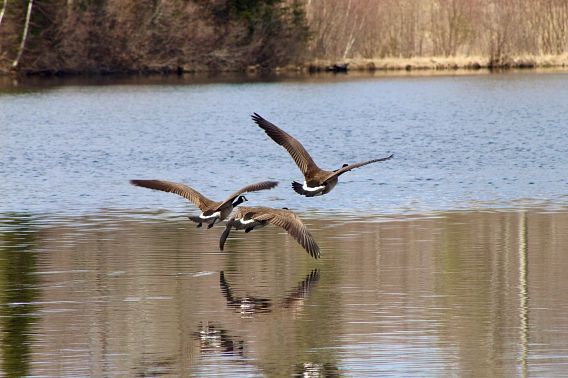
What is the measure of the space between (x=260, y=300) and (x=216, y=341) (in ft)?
4.46

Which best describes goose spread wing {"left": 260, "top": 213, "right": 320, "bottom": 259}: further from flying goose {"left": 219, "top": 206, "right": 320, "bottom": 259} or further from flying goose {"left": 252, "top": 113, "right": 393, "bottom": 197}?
flying goose {"left": 252, "top": 113, "right": 393, "bottom": 197}

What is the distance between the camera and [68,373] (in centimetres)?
764

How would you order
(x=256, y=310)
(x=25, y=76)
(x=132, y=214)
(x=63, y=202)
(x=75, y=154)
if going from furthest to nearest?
(x=25, y=76), (x=75, y=154), (x=63, y=202), (x=132, y=214), (x=256, y=310)

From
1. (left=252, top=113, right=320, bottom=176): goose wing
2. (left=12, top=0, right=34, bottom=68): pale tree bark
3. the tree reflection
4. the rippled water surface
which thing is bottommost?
the rippled water surface

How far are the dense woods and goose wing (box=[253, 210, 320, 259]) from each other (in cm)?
3845

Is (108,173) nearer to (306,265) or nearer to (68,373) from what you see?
(306,265)

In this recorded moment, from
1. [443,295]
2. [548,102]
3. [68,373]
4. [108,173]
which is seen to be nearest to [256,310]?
[443,295]

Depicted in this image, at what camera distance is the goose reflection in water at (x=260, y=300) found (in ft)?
30.8

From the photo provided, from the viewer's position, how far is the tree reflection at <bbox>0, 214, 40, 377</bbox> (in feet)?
26.5

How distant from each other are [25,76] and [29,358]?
47.0 metres

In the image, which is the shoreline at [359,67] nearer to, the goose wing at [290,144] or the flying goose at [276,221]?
the goose wing at [290,144]

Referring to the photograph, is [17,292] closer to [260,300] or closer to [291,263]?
[260,300]

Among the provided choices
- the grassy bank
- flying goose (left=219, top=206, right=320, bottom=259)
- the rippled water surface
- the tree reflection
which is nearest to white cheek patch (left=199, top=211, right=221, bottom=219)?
flying goose (left=219, top=206, right=320, bottom=259)

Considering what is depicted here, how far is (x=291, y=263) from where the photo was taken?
1141 centimetres
